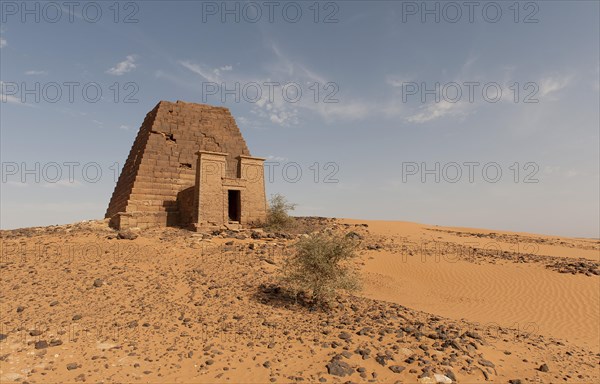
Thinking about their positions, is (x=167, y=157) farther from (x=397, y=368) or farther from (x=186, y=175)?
(x=397, y=368)

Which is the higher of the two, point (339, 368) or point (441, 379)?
point (339, 368)

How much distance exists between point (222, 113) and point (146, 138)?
4.33 m

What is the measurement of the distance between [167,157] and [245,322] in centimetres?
1317

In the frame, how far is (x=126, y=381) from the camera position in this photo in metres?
4.62

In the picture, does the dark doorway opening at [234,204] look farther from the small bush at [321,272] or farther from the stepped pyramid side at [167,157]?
the small bush at [321,272]

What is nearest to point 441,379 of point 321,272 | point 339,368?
point 339,368

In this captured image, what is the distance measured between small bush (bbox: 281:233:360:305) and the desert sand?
1.29 feet

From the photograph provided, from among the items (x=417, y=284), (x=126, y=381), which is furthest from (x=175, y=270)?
(x=417, y=284)

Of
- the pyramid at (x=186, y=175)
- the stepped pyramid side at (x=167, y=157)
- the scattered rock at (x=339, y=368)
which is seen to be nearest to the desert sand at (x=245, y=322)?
the scattered rock at (x=339, y=368)

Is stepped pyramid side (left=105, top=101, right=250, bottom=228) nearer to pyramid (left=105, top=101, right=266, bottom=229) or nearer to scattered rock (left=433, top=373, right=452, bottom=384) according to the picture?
pyramid (left=105, top=101, right=266, bottom=229)

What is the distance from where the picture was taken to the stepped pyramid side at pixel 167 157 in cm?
1593

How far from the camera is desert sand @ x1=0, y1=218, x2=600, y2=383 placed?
5.05 metres

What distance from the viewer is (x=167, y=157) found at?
17.7 metres

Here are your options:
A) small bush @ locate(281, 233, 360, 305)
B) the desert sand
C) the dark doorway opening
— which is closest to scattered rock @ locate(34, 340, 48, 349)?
the desert sand
